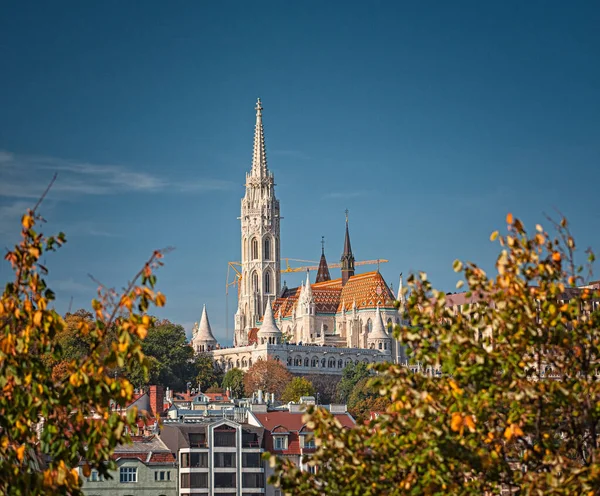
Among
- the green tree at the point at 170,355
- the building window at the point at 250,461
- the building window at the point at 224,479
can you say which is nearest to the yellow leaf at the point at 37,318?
the building window at the point at 224,479

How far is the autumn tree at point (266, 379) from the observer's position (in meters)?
191

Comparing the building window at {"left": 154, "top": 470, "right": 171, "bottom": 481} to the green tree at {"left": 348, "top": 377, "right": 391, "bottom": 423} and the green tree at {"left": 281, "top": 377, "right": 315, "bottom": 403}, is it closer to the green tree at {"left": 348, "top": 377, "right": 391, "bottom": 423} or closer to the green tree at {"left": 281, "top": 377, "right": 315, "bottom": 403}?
the green tree at {"left": 348, "top": 377, "right": 391, "bottom": 423}

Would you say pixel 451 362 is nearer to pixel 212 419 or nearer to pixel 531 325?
pixel 531 325

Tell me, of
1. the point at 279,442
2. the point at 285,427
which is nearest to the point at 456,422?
the point at 279,442

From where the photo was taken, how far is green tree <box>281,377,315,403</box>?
584 feet

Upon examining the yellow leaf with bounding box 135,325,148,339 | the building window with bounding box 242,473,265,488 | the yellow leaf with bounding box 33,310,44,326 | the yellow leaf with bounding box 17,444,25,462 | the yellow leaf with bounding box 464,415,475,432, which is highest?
the yellow leaf with bounding box 33,310,44,326

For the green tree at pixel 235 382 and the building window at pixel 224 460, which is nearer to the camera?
the building window at pixel 224 460

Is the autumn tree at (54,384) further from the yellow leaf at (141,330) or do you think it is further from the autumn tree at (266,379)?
the autumn tree at (266,379)

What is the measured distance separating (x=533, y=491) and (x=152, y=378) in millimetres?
161310

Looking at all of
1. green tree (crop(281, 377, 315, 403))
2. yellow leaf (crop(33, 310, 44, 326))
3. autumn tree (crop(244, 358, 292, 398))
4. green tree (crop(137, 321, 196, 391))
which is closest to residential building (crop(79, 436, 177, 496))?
yellow leaf (crop(33, 310, 44, 326))

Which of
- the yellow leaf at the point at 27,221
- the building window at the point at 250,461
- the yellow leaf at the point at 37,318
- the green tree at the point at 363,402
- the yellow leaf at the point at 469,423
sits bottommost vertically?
the yellow leaf at the point at 469,423

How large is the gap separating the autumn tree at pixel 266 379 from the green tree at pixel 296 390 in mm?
1514

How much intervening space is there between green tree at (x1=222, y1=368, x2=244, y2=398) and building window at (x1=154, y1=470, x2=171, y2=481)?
97.6 metres

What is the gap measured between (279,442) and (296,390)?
89.5 m
